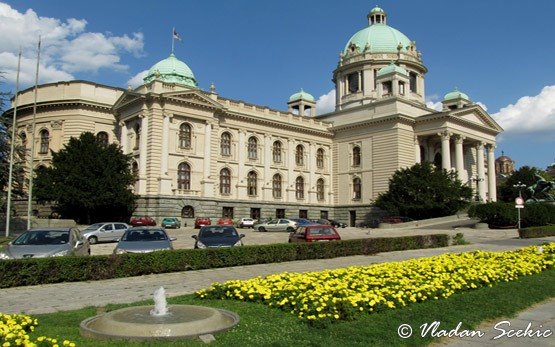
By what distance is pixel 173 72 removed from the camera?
62.8 metres

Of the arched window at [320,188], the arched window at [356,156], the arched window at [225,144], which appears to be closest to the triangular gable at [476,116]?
the arched window at [356,156]

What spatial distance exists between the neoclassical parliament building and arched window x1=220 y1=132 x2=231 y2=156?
5.1 inches

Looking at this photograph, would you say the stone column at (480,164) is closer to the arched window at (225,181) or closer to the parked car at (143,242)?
the arched window at (225,181)

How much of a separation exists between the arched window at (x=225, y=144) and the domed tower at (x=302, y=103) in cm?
2141

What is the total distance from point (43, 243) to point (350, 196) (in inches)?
2224

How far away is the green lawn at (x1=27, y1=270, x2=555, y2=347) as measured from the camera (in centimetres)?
768

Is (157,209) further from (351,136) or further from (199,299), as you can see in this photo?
(199,299)

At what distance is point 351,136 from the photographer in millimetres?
72375

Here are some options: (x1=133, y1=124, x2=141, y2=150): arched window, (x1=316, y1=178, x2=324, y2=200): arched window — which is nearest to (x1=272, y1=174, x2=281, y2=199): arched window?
(x1=316, y1=178, x2=324, y2=200): arched window

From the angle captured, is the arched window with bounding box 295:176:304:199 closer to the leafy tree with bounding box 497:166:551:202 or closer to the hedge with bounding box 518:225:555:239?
the hedge with bounding box 518:225:555:239

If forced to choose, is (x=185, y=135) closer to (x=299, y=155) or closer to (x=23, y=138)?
(x=299, y=155)

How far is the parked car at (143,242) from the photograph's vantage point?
19.4m

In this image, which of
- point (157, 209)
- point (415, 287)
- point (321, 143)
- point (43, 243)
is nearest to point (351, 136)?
point (321, 143)

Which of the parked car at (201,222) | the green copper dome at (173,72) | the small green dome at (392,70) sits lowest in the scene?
the parked car at (201,222)
